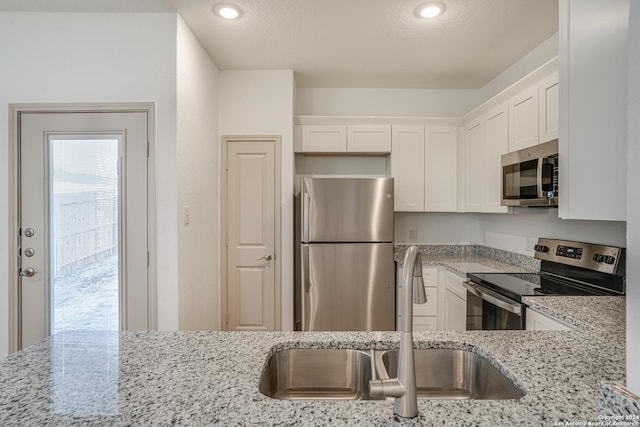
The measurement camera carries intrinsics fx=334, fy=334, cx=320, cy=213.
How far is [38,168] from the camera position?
7.18 feet

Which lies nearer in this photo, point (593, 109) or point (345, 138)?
point (593, 109)

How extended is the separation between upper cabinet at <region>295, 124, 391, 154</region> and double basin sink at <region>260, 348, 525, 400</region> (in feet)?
8.00

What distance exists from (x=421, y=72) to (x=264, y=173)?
1757mm

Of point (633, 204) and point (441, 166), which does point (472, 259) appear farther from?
point (633, 204)

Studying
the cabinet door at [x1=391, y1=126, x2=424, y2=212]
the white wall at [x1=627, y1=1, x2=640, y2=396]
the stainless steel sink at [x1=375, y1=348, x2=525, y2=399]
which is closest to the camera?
the white wall at [x1=627, y1=1, x2=640, y2=396]

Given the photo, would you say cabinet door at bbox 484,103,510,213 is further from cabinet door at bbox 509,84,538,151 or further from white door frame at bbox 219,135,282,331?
white door frame at bbox 219,135,282,331

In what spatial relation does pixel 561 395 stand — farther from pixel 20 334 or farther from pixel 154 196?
pixel 20 334

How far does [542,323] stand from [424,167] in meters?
1.90

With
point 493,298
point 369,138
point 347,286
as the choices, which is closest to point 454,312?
point 493,298

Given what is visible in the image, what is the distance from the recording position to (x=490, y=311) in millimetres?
2096

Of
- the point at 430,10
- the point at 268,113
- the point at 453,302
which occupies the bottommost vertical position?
the point at 453,302

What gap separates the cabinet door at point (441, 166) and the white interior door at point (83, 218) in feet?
8.09

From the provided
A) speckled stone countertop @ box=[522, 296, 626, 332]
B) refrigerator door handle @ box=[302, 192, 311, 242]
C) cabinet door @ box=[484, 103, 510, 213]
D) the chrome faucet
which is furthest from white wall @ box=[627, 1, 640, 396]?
refrigerator door handle @ box=[302, 192, 311, 242]

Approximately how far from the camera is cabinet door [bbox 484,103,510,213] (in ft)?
8.48
